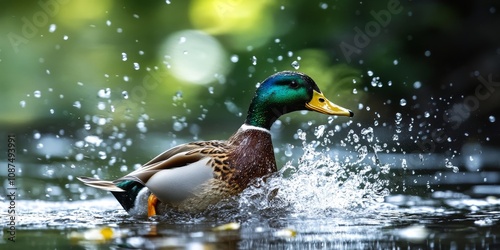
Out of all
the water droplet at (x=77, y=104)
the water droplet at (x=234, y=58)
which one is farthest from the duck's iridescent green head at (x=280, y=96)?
the water droplet at (x=234, y=58)

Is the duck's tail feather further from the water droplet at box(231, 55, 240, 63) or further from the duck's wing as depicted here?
the water droplet at box(231, 55, 240, 63)

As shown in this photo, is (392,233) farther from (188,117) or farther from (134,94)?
(134,94)

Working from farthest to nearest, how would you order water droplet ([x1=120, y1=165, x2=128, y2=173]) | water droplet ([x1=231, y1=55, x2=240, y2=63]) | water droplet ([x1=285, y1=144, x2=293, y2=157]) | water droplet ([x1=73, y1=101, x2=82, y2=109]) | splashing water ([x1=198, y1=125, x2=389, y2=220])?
water droplet ([x1=231, y1=55, x2=240, y2=63]) < water droplet ([x1=73, y1=101, x2=82, y2=109]) < water droplet ([x1=285, y1=144, x2=293, y2=157]) < water droplet ([x1=120, y1=165, x2=128, y2=173]) < splashing water ([x1=198, y1=125, x2=389, y2=220])

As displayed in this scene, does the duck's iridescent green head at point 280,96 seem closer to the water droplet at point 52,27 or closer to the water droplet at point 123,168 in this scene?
the water droplet at point 123,168

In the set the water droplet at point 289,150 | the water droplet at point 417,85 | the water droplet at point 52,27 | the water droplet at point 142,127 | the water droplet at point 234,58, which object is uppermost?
the water droplet at point 52,27

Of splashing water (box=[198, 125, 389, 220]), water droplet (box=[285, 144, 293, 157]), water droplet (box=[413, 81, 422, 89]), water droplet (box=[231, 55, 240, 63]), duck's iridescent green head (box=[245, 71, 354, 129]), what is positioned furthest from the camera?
water droplet (box=[231, 55, 240, 63])

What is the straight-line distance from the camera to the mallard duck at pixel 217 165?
547 cm

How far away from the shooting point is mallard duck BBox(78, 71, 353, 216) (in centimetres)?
547

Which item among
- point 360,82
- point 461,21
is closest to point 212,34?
point 360,82

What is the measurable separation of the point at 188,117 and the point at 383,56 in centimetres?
246

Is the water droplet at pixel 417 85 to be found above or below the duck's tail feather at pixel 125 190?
above

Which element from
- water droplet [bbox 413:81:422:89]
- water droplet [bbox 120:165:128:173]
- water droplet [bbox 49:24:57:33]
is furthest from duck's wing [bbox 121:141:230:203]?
water droplet [bbox 49:24:57:33]

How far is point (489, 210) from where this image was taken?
5.56m

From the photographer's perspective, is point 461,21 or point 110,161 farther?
point 461,21
